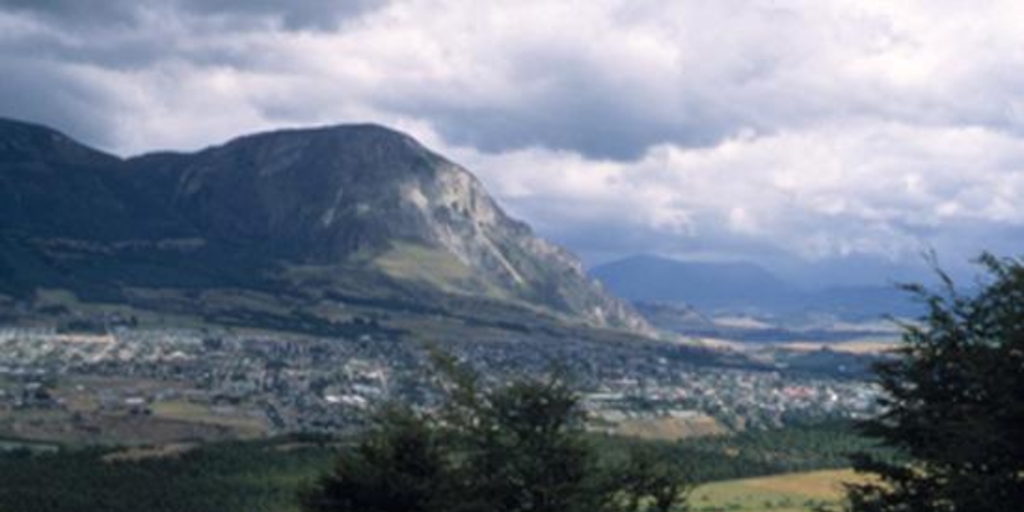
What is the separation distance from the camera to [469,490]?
2814 centimetres

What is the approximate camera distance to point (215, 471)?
113 metres

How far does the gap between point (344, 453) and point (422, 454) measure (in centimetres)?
272

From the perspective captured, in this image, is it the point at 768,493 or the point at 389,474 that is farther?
the point at 768,493

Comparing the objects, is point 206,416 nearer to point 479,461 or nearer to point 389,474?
point 389,474

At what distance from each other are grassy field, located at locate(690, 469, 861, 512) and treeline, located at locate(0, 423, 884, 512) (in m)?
2.73

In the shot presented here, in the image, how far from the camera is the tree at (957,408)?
18703mm

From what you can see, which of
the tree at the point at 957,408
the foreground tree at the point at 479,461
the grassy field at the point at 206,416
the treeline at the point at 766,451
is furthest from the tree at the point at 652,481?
the grassy field at the point at 206,416

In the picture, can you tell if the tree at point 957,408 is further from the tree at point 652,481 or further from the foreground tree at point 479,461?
the tree at point 652,481

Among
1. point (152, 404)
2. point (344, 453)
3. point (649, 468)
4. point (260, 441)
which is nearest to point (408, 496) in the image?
point (344, 453)

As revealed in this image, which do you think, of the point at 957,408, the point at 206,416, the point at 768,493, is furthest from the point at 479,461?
the point at 206,416

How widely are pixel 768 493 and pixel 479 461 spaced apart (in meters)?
80.2

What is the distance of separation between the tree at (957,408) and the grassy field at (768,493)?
71.0m

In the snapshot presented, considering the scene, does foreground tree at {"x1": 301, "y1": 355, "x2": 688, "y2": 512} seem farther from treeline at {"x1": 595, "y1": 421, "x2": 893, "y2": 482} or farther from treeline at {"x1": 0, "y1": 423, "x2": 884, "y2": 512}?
treeline at {"x1": 595, "y1": 421, "x2": 893, "y2": 482}

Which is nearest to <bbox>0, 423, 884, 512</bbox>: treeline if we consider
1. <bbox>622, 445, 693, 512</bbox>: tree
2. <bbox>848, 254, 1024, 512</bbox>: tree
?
<bbox>622, 445, 693, 512</bbox>: tree
